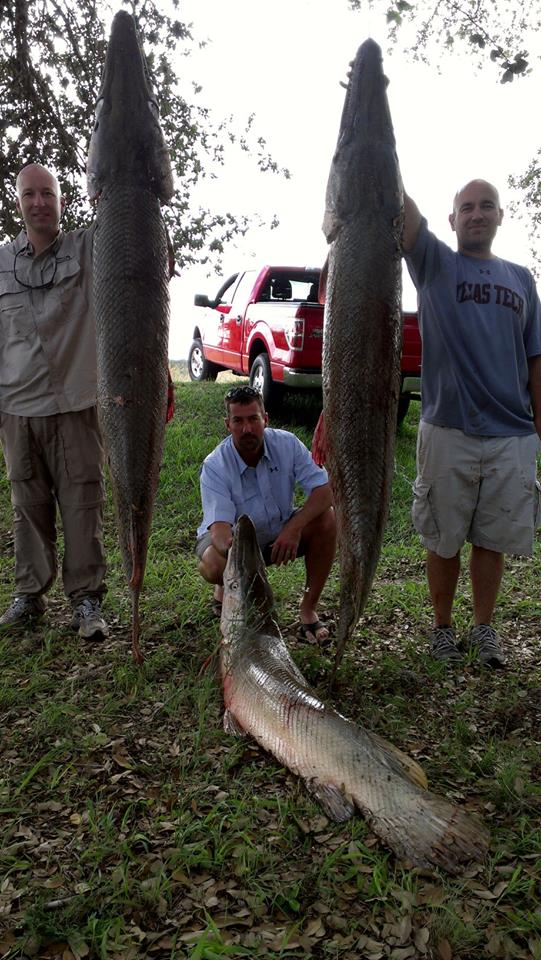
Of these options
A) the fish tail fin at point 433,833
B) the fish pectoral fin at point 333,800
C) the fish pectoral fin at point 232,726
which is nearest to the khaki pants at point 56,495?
the fish pectoral fin at point 232,726

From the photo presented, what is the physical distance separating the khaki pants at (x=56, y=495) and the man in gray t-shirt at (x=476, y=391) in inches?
73.5

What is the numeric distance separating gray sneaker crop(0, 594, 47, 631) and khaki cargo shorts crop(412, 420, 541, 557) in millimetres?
2373

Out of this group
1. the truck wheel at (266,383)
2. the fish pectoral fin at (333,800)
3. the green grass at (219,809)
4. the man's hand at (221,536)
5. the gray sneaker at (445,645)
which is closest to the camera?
the green grass at (219,809)

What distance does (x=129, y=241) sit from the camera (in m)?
2.67

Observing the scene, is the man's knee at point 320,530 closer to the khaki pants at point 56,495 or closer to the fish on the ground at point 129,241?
the khaki pants at point 56,495

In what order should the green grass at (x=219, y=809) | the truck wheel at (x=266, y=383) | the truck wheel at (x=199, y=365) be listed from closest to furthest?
the green grass at (x=219, y=809)
the truck wheel at (x=266, y=383)
the truck wheel at (x=199, y=365)


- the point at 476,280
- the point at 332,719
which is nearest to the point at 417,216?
the point at 476,280

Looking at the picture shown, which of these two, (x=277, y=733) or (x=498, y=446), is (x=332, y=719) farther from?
(x=498, y=446)

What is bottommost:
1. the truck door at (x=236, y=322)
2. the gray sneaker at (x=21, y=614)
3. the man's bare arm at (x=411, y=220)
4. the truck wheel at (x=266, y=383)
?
the gray sneaker at (x=21, y=614)

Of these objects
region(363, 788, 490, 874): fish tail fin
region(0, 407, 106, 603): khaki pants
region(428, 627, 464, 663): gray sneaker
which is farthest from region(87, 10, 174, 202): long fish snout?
region(428, 627, 464, 663): gray sneaker

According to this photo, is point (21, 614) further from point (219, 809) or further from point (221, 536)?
point (219, 809)

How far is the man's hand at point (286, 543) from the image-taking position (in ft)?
13.9

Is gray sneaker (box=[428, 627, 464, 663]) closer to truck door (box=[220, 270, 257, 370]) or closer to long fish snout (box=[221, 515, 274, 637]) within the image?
long fish snout (box=[221, 515, 274, 637])

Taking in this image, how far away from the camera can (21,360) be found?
13.7 feet
